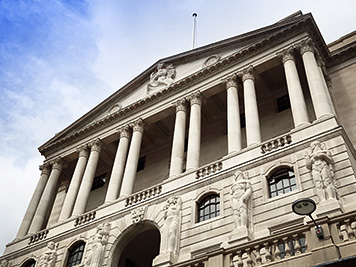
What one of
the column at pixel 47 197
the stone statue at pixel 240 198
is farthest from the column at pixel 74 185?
the stone statue at pixel 240 198

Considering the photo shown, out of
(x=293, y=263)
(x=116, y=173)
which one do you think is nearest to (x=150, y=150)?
(x=116, y=173)

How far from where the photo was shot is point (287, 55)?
31.0 m

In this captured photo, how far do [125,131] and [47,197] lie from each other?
8.60 m

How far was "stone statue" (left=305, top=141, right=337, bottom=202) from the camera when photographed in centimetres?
2017

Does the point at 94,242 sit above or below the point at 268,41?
below

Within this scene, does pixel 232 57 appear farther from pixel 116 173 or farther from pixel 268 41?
pixel 116 173

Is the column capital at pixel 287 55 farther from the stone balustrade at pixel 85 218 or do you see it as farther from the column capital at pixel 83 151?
the column capital at pixel 83 151

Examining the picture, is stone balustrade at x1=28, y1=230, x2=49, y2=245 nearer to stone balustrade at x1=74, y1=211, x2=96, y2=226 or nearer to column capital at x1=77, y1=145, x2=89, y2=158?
stone balustrade at x1=74, y1=211, x2=96, y2=226

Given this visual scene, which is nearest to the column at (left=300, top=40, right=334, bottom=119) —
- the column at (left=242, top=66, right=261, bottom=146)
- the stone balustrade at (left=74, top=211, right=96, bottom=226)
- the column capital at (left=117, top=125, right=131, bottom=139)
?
the column at (left=242, top=66, right=261, bottom=146)

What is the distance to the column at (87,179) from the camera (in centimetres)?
3291

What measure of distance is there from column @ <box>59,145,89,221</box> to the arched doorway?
6.56 meters

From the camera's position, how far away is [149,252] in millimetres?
30141

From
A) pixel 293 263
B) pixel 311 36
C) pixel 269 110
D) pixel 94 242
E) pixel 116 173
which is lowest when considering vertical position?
pixel 293 263

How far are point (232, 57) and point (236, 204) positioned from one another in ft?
48.1
